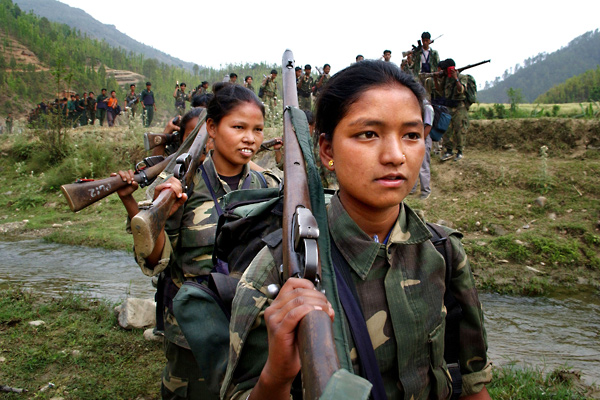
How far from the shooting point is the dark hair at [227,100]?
275 cm

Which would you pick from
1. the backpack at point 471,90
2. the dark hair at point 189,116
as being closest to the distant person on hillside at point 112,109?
the backpack at point 471,90

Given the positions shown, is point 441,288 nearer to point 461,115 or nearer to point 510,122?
point 461,115

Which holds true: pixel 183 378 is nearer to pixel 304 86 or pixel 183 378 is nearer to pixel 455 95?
pixel 455 95

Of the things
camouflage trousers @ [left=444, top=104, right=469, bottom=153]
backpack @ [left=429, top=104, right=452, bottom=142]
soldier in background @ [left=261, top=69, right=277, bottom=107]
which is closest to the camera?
backpack @ [left=429, top=104, right=452, bottom=142]

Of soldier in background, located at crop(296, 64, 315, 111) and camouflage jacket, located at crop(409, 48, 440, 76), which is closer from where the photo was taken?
camouflage jacket, located at crop(409, 48, 440, 76)

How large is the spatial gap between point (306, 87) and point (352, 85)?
14.2 m

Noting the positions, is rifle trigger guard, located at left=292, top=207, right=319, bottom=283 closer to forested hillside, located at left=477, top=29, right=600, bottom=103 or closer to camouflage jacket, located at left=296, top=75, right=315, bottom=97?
camouflage jacket, located at left=296, top=75, right=315, bottom=97

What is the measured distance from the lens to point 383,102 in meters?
1.32

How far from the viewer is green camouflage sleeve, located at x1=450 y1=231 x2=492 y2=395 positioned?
1.48 metres

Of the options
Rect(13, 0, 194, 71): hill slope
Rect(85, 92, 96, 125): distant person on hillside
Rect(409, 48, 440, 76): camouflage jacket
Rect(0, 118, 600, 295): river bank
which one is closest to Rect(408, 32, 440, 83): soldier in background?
Rect(409, 48, 440, 76): camouflage jacket

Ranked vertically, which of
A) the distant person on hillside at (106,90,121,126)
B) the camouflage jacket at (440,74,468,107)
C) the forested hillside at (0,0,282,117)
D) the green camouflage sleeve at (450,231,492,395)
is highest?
the forested hillside at (0,0,282,117)

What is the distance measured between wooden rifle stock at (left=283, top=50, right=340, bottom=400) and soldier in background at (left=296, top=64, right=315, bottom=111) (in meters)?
13.8

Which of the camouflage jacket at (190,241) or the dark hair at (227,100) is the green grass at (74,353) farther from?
the dark hair at (227,100)

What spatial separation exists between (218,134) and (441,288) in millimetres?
1860
